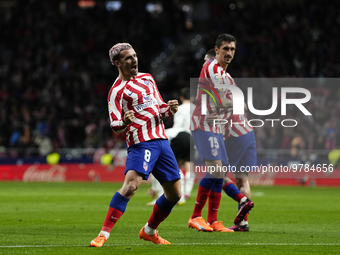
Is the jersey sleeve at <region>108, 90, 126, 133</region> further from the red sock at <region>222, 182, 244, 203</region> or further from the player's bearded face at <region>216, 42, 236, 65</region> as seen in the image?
the red sock at <region>222, 182, 244, 203</region>

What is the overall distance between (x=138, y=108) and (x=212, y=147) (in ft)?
5.43

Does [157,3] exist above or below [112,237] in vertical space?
above

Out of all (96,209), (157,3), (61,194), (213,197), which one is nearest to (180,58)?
(157,3)

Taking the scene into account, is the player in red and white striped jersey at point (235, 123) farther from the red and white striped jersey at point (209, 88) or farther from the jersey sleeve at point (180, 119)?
the jersey sleeve at point (180, 119)

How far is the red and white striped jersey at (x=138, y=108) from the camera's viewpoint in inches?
237

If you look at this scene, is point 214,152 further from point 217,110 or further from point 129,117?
point 129,117

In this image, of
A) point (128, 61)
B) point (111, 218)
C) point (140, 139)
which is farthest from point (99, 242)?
point (128, 61)

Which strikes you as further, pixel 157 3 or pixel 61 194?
pixel 157 3

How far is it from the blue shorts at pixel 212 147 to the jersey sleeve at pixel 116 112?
1730 mm

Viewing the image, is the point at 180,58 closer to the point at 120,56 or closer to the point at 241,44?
the point at 241,44

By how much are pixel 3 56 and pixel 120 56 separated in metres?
23.0

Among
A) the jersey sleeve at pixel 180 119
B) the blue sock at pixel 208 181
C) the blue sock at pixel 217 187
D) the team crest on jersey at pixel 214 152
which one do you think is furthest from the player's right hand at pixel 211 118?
the jersey sleeve at pixel 180 119

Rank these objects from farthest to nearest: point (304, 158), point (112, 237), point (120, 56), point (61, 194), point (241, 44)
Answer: point (241, 44), point (304, 158), point (61, 194), point (112, 237), point (120, 56)

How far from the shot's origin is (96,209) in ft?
34.3
